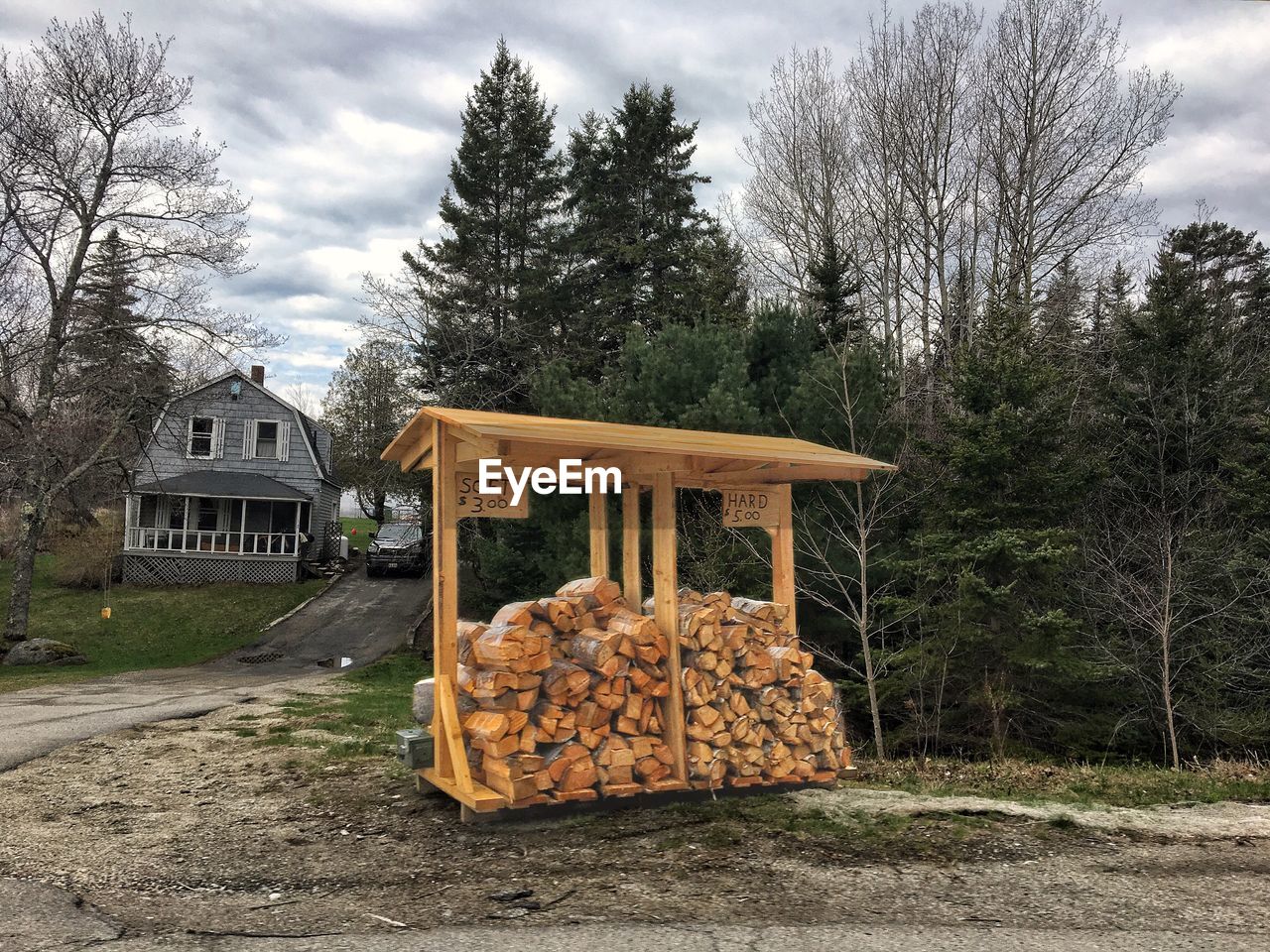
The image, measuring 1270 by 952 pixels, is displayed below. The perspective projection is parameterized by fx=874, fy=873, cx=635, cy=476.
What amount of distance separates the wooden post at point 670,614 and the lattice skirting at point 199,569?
2545 cm

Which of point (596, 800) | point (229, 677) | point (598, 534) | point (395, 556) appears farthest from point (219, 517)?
point (596, 800)

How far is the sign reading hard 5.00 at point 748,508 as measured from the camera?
7.29 metres

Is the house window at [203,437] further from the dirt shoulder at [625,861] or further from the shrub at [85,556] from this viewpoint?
the dirt shoulder at [625,861]

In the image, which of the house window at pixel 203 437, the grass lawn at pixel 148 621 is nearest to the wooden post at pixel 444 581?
the grass lawn at pixel 148 621

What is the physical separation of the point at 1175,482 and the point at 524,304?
18.3 metres

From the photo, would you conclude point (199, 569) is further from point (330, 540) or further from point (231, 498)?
point (330, 540)

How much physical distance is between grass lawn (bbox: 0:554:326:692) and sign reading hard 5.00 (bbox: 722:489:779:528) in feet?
48.8

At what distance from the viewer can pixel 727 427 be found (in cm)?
1268

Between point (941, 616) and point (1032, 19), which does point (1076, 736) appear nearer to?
point (941, 616)

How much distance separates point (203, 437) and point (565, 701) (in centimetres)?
2999

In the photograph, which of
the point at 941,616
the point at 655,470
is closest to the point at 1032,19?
the point at 941,616

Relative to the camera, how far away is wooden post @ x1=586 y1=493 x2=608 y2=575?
23.3 ft

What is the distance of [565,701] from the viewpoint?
600cm

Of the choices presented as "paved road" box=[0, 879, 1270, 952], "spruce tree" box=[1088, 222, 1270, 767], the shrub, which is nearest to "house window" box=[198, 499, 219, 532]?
the shrub
